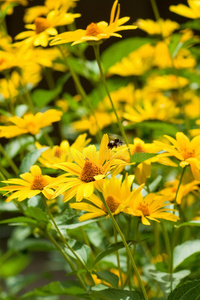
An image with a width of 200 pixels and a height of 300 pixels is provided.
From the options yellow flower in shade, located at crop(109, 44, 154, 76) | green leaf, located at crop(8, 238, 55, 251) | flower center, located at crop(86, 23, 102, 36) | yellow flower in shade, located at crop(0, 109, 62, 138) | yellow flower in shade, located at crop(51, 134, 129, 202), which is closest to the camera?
yellow flower in shade, located at crop(51, 134, 129, 202)

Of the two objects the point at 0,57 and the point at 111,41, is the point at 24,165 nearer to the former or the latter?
the point at 0,57

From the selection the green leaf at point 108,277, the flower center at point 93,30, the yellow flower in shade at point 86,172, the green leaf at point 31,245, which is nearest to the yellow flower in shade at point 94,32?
the flower center at point 93,30

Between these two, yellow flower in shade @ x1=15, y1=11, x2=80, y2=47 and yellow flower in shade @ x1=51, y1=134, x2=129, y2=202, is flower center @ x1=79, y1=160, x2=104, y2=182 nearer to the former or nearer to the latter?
yellow flower in shade @ x1=51, y1=134, x2=129, y2=202

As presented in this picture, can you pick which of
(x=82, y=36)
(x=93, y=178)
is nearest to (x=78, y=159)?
(x=93, y=178)

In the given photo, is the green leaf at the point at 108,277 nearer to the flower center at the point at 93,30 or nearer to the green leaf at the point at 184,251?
the green leaf at the point at 184,251

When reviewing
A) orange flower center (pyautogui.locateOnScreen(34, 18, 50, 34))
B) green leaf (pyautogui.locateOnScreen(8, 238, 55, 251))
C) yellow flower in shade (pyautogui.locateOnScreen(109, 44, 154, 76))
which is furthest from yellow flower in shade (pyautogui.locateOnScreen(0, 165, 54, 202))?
yellow flower in shade (pyautogui.locateOnScreen(109, 44, 154, 76))
